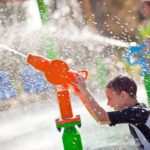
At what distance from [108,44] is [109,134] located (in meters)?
12.1

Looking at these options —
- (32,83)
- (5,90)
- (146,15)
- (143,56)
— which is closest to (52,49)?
(32,83)

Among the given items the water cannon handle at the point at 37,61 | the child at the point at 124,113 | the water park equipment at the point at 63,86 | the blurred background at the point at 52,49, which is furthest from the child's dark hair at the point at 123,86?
the blurred background at the point at 52,49

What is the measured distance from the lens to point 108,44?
53.8ft

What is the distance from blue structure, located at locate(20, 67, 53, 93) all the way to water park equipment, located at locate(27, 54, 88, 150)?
8599mm

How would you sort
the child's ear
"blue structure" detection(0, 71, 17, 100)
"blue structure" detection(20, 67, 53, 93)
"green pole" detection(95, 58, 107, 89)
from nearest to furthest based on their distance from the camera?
the child's ear, "blue structure" detection(0, 71, 17, 100), "green pole" detection(95, 58, 107, 89), "blue structure" detection(20, 67, 53, 93)

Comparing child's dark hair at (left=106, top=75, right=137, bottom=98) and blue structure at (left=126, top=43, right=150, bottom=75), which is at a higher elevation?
blue structure at (left=126, top=43, right=150, bottom=75)

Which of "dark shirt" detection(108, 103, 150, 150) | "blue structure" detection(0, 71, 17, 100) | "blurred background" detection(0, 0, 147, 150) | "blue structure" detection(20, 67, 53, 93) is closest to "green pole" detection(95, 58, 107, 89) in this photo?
"blurred background" detection(0, 0, 147, 150)

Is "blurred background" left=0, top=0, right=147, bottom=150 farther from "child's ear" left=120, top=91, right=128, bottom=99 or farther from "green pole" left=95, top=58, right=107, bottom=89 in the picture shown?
"child's ear" left=120, top=91, right=128, bottom=99

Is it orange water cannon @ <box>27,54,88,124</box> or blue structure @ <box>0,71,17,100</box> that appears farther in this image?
blue structure @ <box>0,71,17,100</box>

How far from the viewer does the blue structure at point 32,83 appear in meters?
11.3

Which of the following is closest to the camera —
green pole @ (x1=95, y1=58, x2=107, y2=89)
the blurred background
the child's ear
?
the child's ear

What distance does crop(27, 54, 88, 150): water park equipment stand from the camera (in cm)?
254

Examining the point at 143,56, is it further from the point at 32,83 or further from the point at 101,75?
the point at 32,83

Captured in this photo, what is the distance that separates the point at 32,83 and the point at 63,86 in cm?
888
